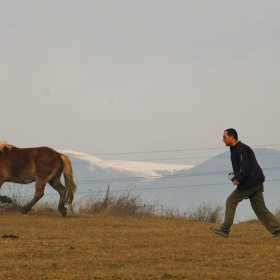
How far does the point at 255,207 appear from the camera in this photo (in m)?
12.3

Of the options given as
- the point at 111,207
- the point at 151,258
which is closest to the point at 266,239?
the point at 151,258

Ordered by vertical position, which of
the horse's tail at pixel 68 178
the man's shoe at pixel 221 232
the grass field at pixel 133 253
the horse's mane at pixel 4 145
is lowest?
the grass field at pixel 133 253

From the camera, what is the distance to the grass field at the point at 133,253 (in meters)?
8.22

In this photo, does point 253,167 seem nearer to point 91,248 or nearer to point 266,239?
point 266,239

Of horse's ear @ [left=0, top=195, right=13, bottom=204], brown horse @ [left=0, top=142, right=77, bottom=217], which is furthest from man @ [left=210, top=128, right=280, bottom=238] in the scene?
horse's ear @ [left=0, top=195, right=13, bottom=204]

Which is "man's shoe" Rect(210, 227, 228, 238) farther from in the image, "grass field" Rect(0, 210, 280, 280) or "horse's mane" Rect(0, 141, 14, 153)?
"horse's mane" Rect(0, 141, 14, 153)

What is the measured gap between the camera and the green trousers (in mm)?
12164

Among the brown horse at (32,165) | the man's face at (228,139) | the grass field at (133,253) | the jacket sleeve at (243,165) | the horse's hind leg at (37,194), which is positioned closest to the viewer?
the grass field at (133,253)

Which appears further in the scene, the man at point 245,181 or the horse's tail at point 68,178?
the horse's tail at point 68,178

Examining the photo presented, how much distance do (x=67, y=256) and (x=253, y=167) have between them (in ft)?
13.5

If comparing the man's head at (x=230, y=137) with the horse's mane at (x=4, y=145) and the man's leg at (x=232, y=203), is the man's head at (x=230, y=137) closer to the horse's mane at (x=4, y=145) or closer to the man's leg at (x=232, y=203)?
the man's leg at (x=232, y=203)

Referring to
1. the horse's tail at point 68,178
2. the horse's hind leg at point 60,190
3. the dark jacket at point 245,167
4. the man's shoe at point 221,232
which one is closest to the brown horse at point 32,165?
the horse's tail at point 68,178

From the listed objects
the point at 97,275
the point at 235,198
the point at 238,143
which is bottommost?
the point at 97,275

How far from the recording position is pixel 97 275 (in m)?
8.07
